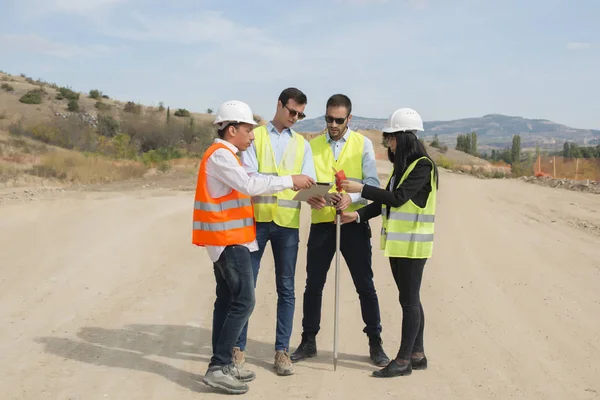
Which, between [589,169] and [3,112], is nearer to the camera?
[589,169]

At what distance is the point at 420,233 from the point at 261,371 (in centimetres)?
174

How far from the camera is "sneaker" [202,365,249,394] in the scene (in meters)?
5.54

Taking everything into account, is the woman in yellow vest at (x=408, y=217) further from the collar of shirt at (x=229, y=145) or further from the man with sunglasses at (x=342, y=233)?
the collar of shirt at (x=229, y=145)

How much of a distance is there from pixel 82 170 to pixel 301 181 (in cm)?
2078

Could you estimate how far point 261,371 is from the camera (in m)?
6.16

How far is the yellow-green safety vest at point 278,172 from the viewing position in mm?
5984

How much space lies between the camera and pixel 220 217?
5500 mm

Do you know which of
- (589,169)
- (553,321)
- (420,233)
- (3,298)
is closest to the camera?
(420,233)

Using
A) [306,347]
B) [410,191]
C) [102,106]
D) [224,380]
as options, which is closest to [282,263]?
[306,347]

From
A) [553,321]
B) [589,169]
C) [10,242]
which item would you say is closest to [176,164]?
[589,169]

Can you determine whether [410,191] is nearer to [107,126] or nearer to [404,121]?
[404,121]

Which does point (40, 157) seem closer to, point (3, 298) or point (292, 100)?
point (3, 298)

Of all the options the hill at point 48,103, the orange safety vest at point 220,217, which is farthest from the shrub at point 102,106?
the orange safety vest at point 220,217

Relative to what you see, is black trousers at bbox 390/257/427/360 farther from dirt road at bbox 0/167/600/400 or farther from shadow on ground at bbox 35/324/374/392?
shadow on ground at bbox 35/324/374/392
